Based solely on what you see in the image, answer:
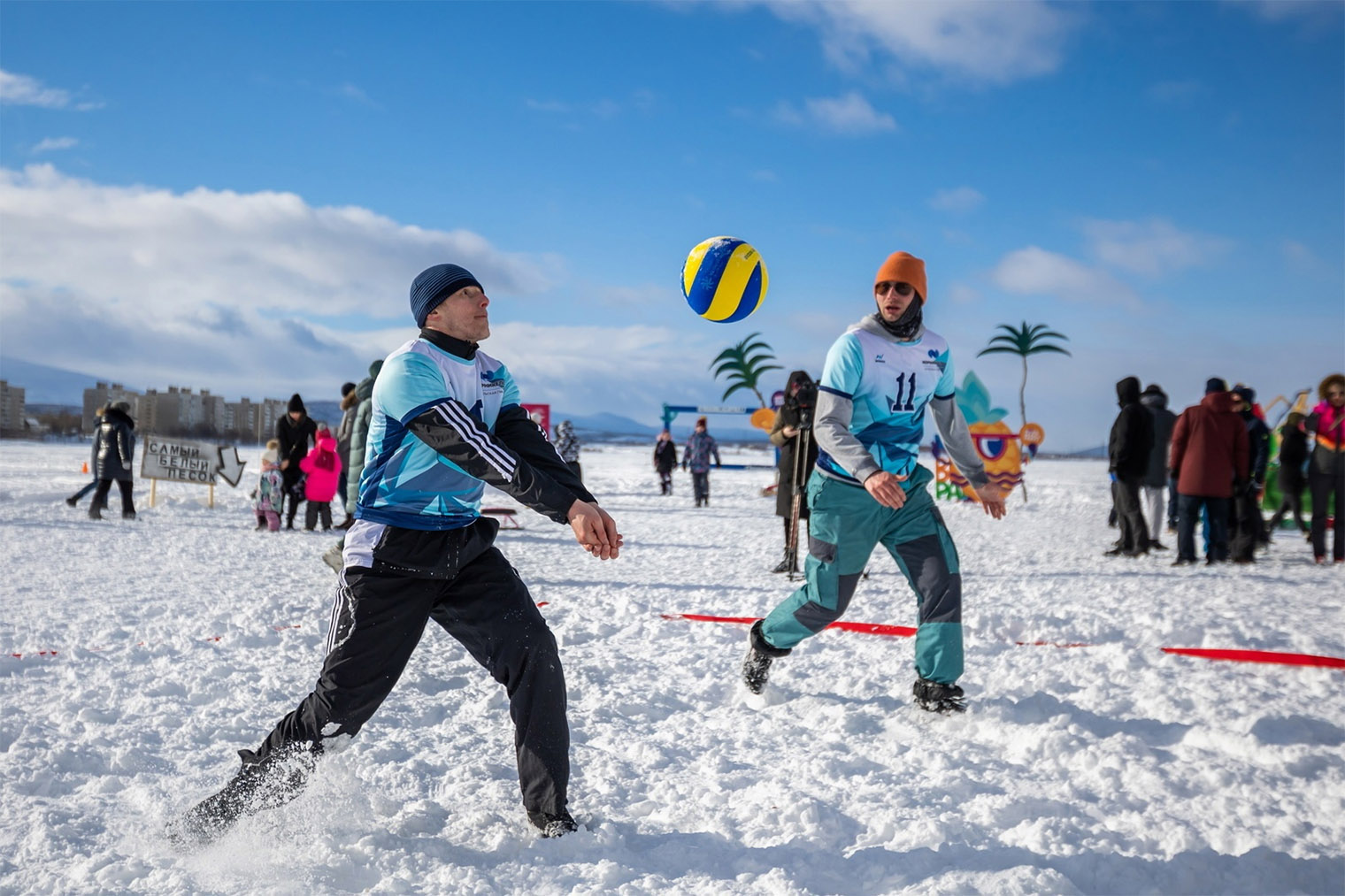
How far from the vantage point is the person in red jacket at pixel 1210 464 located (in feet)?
29.7

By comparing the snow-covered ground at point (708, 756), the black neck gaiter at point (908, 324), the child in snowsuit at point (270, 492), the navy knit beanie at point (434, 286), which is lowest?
the snow-covered ground at point (708, 756)

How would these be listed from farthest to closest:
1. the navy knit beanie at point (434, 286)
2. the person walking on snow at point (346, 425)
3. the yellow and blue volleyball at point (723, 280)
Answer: the person walking on snow at point (346, 425), the yellow and blue volleyball at point (723, 280), the navy knit beanie at point (434, 286)

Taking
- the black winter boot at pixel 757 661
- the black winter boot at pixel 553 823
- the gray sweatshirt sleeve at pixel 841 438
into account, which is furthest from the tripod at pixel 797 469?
the black winter boot at pixel 553 823

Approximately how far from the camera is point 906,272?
4.07 meters

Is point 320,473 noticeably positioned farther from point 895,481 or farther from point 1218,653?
point 1218,653

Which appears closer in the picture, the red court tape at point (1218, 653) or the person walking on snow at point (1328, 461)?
the red court tape at point (1218, 653)

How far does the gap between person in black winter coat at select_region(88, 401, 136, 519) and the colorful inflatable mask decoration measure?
510 inches

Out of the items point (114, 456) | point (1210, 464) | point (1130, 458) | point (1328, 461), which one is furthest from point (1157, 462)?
point (114, 456)

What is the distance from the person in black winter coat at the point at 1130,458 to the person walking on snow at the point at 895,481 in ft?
21.0

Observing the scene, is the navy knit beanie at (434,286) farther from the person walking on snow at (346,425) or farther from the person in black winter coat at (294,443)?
the person in black winter coat at (294,443)

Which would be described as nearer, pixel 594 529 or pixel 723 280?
pixel 594 529

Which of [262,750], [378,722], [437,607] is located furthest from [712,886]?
[378,722]

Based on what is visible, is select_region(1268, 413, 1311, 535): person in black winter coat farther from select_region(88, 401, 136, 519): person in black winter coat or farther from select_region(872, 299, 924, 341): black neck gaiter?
select_region(88, 401, 136, 519): person in black winter coat

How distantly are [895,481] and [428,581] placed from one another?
207cm
